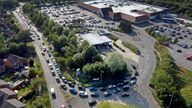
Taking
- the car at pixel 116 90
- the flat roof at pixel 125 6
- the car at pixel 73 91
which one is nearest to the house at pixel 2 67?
the car at pixel 73 91

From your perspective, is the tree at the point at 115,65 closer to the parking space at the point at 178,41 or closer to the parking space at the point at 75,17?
the parking space at the point at 178,41

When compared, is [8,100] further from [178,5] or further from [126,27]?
[178,5]

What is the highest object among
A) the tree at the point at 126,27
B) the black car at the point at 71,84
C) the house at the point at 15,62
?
the tree at the point at 126,27

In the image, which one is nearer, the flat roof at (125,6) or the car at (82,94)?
the car at (82,94)

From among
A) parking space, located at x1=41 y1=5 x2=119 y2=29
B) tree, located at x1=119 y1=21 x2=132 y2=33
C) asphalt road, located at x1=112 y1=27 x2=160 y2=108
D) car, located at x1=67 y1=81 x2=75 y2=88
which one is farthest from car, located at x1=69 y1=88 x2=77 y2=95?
parking space, located at x1=41 y1=5 x2=119 y2=29

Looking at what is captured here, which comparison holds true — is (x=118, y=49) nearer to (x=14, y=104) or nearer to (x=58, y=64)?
(x=58, y=64)

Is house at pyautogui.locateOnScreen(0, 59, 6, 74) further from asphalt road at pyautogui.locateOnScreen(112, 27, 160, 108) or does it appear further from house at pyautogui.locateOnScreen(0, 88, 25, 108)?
asphalt road at pyautogui.locateOnScreen(112, 27, 160, 108)
